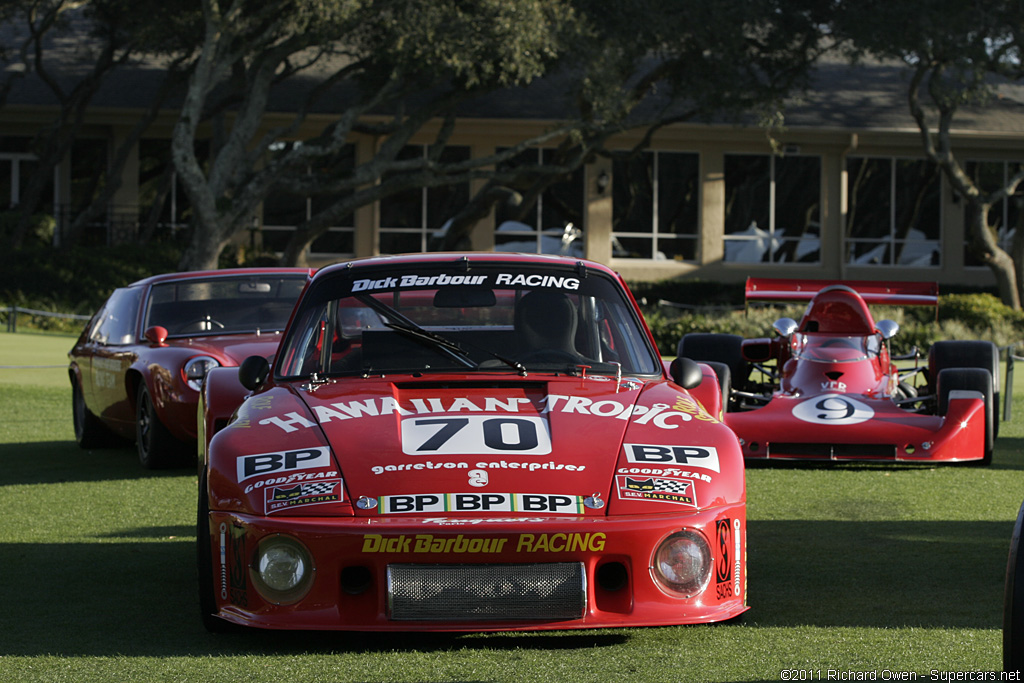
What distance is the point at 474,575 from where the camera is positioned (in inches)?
158

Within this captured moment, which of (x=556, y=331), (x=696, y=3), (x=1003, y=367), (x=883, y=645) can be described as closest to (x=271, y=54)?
(x=696, y=3)

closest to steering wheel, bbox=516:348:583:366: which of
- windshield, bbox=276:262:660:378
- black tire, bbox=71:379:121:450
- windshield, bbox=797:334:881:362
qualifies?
windshield, bbox=276:262:660:378

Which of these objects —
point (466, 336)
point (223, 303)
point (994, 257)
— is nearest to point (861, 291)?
point (223, 303)

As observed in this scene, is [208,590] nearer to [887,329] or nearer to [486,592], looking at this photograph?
[486,592]

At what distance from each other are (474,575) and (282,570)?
2.01 feet

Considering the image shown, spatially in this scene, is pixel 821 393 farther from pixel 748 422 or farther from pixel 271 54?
pixel 271 54

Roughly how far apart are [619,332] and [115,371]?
5163mm

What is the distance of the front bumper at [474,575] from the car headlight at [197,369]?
14.8ft

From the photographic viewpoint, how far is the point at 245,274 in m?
9.79

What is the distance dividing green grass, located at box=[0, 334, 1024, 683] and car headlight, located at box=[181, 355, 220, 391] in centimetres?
63

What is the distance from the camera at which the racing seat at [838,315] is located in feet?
34.3

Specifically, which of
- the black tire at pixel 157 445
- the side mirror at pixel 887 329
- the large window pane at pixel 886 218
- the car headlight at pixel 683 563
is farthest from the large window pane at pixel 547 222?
the car headlight at pixel 683 563

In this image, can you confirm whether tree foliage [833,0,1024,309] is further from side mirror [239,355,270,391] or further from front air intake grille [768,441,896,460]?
side mirror [239,355,270,391]

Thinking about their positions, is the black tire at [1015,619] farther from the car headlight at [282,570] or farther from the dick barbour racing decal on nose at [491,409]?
the car headlight at [282,570]
